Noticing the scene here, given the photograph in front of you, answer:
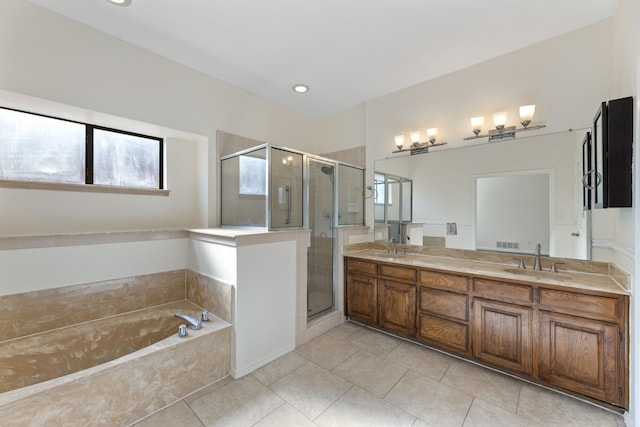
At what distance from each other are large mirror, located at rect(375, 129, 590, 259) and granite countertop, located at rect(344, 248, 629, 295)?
0.52 ft

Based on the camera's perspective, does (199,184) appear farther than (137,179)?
Yes

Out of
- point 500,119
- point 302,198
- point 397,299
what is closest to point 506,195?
point 500,119

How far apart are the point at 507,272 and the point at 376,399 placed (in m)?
1.47

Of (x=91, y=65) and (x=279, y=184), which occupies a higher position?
(x=91, y=65)

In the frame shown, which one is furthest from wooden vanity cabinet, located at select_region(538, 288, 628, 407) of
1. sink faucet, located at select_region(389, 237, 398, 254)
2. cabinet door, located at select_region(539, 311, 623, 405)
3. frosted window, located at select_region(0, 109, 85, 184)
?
frosted window, located at select_region(0, 109, 85, 184)

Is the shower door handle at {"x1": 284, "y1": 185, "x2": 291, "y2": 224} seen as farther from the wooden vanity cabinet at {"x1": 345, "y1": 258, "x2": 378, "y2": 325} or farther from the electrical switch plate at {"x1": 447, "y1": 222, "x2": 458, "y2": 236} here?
the electrical switch plate at {"x1": 447, "y1": 222, "x2": 458, "y2": 236}

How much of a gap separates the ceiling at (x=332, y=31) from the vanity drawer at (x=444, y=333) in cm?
248

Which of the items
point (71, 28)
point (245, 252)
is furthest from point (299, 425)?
point (71, 28)

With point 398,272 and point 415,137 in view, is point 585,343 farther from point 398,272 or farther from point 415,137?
point 415,137

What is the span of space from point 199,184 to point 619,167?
11.3 feet

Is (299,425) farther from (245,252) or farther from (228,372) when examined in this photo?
(245,252)

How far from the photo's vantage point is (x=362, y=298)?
9.53ft

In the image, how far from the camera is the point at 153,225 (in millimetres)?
2607

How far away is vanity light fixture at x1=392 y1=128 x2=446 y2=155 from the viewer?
2.81 meters
